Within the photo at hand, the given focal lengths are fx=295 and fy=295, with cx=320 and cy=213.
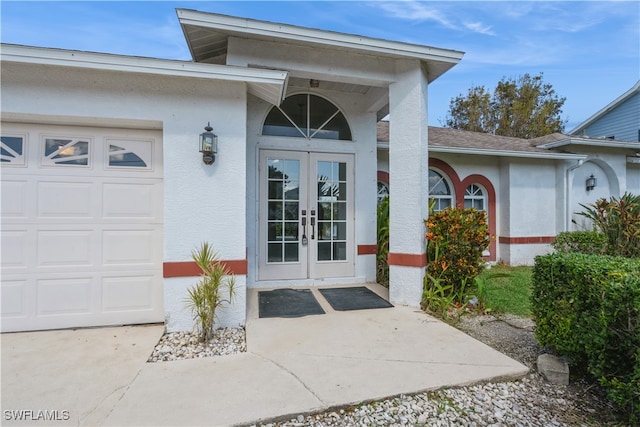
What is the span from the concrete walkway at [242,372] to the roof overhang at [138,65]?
309 centimetres

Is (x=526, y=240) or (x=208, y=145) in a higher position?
(x=208, y=145)

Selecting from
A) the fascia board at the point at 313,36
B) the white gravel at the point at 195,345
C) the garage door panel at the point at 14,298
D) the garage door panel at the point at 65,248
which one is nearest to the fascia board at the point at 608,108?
the fascia board at the point at 313,36

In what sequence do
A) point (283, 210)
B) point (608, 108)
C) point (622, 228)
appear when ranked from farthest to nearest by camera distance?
1. point (608, 108)
2. point (622, 228)
3. point (283, 210)

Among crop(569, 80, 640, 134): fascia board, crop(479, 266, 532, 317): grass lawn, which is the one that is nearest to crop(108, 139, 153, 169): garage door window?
crop(479, 266, 532, 317): grass lawn

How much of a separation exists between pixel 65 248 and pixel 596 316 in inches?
217

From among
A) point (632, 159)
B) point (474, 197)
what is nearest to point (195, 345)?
point (474, 197)

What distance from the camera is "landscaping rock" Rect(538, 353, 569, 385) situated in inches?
104

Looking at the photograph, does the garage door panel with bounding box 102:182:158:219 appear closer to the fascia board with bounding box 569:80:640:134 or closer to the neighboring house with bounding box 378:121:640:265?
the neighboring house with bounding box 378:121:640:265

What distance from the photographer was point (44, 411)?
217cm

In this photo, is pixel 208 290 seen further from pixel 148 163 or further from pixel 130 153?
pixel 130 153

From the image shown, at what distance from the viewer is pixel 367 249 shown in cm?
574

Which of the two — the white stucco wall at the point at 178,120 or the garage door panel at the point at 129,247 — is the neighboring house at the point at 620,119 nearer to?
the white stucco wall at the point at 178,120

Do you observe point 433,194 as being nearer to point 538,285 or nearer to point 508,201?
point 508,201
